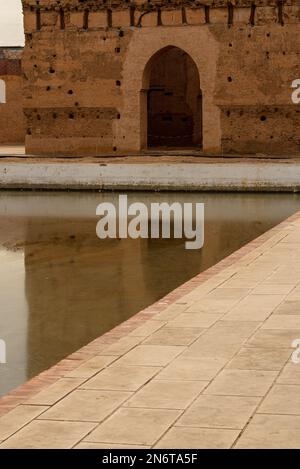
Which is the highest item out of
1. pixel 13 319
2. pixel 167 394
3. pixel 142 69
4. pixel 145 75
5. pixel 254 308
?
pixel 142 69

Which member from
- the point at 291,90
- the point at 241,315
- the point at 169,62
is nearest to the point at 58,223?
the point at 241,315

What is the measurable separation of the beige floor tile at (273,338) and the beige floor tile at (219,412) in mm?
1142

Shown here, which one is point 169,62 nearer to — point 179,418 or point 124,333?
point 124,333

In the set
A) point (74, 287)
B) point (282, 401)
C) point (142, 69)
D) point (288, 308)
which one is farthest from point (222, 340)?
point (142, 69)

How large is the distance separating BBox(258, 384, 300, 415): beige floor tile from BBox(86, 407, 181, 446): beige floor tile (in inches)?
18.0

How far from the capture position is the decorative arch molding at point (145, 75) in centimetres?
2372

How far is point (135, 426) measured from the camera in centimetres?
460

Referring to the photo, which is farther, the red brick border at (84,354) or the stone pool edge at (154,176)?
the stone pool edge at (154,176)

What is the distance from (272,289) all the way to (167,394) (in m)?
3.24

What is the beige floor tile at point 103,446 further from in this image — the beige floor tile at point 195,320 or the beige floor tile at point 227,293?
the beige floor tile at point 227,293

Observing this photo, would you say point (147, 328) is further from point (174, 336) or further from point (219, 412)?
point (219, 412)

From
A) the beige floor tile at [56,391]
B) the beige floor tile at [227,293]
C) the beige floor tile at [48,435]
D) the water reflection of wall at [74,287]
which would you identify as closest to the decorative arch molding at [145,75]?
the water reflection of wall at [74,287]

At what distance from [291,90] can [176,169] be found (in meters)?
4.64
